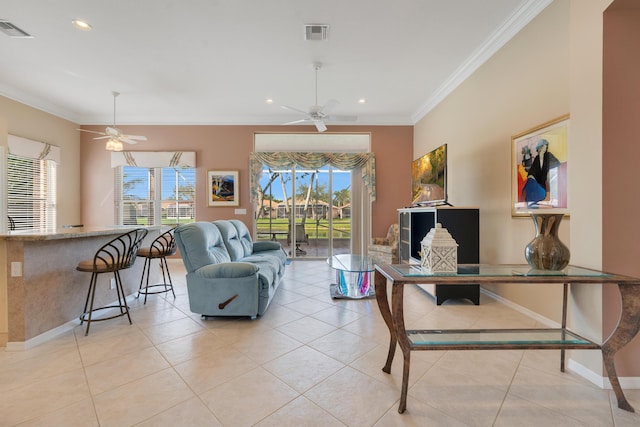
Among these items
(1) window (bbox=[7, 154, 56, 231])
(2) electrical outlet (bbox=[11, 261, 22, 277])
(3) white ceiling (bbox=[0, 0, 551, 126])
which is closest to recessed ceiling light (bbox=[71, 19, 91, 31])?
(3) white ceiling (bbox=[0, 0, 551, 126])

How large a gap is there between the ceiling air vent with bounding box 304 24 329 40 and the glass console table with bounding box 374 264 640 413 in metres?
2.68

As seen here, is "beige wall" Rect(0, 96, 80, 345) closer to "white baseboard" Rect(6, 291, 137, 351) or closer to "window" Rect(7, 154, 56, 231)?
"window" Rect(7, 154, 56, 231)

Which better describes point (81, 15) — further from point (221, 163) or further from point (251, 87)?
point (221, 163)

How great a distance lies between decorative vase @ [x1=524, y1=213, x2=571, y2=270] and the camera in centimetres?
164

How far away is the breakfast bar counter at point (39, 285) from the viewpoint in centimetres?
212

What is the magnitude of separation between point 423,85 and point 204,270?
13.8 ft

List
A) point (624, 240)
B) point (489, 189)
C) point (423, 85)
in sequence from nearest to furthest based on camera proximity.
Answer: point (624, 240)
point (489, 189)
point (423, 85)

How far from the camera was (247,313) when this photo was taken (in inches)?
105

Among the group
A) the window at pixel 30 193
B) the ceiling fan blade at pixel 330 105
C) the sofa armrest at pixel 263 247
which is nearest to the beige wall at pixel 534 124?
the ceiling fan blade at pixel 330 105

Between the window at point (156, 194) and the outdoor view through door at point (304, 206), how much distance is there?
159 cm

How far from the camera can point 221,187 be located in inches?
226

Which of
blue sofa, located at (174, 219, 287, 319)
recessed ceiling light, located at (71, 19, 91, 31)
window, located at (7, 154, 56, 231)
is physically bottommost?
blue sofa, located at (174, 219, 287, 319)

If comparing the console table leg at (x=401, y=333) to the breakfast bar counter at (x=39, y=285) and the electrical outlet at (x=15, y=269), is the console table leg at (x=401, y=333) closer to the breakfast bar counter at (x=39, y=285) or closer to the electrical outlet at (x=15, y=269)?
the breakfast bar counter at (x=39, y=285)

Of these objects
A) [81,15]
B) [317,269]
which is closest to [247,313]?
[317,269]
